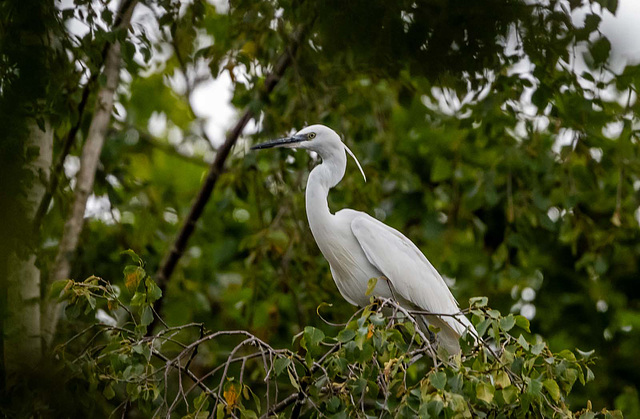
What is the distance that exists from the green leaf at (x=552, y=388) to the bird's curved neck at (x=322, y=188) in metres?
1.41

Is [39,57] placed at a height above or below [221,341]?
above

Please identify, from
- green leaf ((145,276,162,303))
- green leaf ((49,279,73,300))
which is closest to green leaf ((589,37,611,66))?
green leaf ((145,276,162,303))

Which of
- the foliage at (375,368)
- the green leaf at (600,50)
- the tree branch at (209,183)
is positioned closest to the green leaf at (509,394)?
the foliage at (375,368)

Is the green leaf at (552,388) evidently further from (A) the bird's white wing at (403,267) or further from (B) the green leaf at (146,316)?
(A) the bird's white wing at (403,267)

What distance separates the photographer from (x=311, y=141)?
3.27 m

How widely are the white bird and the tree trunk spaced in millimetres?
936

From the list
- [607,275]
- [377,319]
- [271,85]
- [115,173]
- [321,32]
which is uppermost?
[321,32]

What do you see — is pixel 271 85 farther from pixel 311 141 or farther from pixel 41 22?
pixel 41 22

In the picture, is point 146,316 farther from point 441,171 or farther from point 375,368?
point 441,171

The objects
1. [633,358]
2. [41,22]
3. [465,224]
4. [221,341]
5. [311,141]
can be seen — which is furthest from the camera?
[633,358]

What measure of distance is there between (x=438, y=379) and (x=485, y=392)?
11cm

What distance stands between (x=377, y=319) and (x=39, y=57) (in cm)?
111

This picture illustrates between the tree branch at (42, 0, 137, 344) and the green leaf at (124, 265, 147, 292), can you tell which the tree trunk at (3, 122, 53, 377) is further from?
the green leaf at (124, 265, 147, 292)

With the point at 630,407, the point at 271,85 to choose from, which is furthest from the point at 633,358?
the point at 271,85
